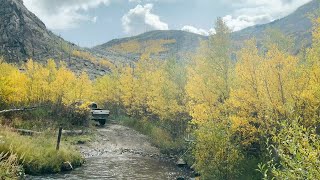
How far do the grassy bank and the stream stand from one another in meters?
0.80

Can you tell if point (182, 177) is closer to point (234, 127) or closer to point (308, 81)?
point (234, 127)

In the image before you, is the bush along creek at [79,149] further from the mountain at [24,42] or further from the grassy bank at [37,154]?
the mountain at [24,42]

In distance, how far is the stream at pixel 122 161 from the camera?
26.3 m

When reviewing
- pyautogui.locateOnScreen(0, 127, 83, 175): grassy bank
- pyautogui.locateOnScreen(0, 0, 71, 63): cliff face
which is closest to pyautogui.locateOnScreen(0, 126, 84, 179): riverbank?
pyautogui.locateOnScreen(0, 127, 83, 175): grassy bank

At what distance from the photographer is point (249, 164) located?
75.0 ft

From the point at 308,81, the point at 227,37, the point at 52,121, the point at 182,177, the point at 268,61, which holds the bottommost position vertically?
the point at 182,177

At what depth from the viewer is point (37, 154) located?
24.4 metres

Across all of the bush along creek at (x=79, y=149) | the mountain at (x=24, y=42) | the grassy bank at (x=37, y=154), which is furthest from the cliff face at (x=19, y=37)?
the grassy bank at (x=37, y=154)

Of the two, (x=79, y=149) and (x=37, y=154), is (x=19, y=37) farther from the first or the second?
(x=37, y=154)

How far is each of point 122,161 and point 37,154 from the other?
9953 mm

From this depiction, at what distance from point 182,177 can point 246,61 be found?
9765 millimetres

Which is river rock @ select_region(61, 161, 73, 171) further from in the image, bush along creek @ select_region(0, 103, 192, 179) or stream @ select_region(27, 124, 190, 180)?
stream @ select_region(27, 124, 190, 180)

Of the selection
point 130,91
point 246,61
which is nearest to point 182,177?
point 246,61

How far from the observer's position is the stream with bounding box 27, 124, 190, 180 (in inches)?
1035
